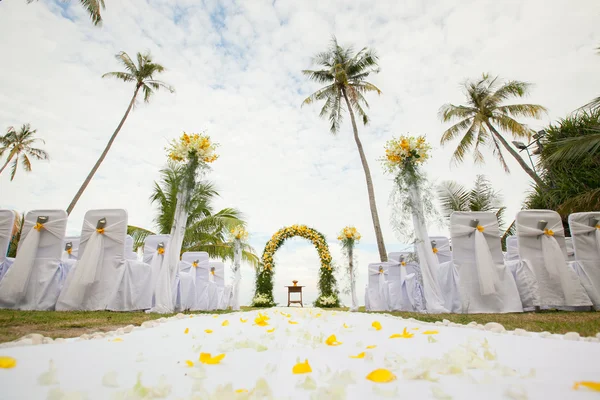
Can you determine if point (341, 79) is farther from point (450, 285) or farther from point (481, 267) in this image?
point (481, 267)

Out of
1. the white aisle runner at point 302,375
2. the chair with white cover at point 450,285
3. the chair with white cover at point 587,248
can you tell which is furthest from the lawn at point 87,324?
the chair with white cover at point 587,248

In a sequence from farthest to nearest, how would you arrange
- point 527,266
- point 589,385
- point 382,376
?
point 527,266 < point 382,376 < point 589,385

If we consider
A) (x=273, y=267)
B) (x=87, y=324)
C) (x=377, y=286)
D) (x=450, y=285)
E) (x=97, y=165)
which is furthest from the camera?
(x=273, y=267)

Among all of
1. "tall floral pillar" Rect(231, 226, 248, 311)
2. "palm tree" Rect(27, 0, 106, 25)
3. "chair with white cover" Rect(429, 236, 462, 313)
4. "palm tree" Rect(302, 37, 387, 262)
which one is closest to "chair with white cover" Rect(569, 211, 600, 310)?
"chair with white cover" Rect(429, 236, 462, 313)

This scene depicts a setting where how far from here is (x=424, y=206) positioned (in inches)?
191

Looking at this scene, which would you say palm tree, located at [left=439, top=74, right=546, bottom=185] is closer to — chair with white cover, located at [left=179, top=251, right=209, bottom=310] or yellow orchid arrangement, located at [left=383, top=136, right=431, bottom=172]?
yellow orchid arrangement, located at [left=383, top=136, right=431, bottom=172]

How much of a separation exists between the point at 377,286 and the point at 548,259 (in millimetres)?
4445

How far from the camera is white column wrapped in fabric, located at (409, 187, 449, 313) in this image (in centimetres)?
436

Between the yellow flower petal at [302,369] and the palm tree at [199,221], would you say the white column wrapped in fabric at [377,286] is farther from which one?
the yellow flower petal at [302,369]

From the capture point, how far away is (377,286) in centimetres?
780

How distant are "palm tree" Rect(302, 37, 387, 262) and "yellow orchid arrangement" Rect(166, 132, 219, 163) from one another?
716cm

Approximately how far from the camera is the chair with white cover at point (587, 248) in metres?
4.02

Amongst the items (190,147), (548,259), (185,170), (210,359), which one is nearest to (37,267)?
(185,170)

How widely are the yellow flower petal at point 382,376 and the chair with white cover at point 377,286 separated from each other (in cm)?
695
